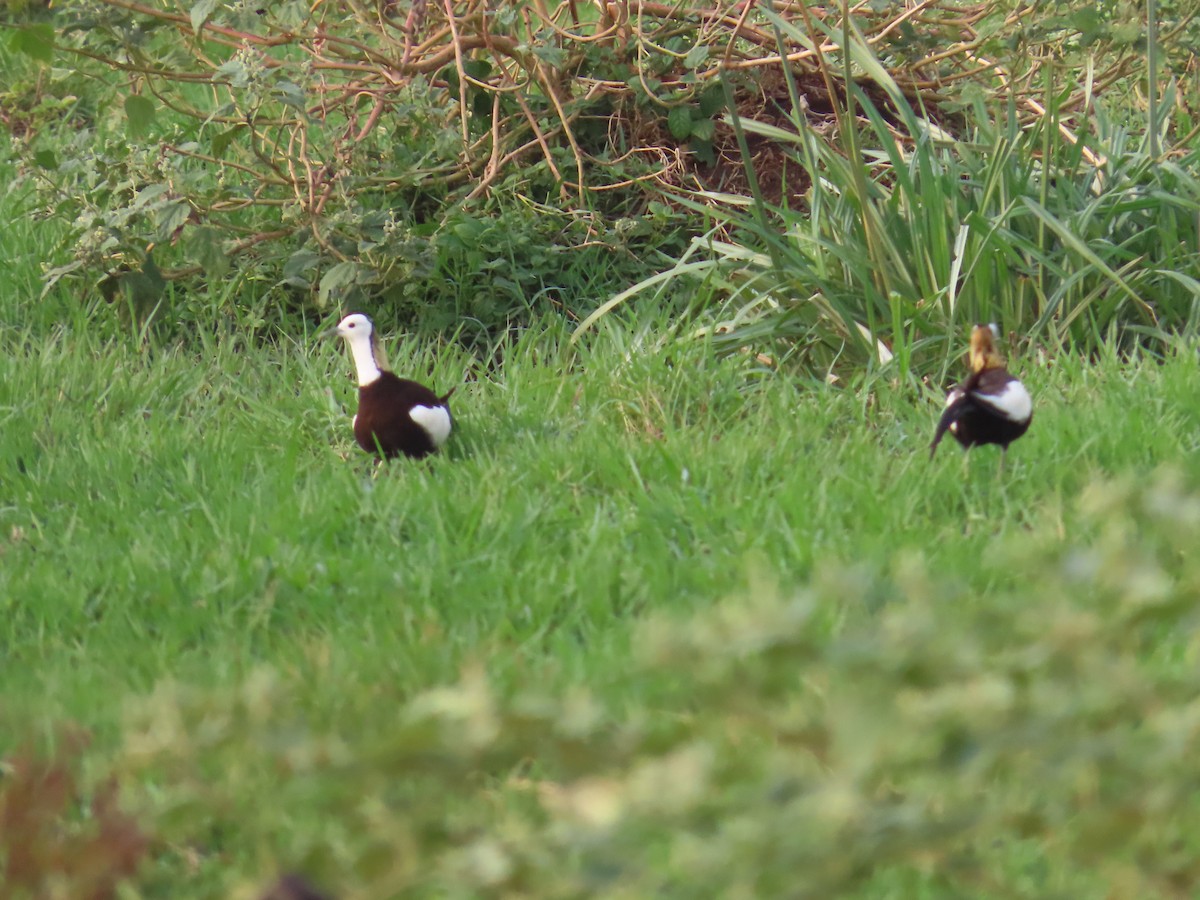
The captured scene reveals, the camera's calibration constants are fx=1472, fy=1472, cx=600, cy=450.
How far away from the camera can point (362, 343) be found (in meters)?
4.36

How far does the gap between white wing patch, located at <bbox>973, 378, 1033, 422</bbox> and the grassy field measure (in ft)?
0.73

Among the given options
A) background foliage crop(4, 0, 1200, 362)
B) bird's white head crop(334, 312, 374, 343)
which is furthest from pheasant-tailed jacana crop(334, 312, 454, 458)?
background foliage crop(4, 0, 1200, 362)

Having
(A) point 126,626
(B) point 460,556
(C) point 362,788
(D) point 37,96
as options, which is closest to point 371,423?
(B) point 460,556

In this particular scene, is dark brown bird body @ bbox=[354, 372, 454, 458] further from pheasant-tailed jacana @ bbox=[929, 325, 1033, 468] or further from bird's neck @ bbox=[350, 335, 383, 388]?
pheasant-tailed jacana @ bbox=[929, 325, 1033, 468]

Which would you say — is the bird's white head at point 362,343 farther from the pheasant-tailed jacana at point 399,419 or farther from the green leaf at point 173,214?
the green leaf at point 173,214

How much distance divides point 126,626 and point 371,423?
103 cm

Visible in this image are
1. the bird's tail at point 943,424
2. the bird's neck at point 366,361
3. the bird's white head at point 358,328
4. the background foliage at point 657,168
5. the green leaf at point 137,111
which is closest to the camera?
the bird's tail at point 943,424

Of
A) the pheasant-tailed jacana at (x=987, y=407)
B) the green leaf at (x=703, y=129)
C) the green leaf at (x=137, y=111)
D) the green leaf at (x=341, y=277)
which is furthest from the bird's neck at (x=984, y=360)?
the green leaf at (x=137, y=111)

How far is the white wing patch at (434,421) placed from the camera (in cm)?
400

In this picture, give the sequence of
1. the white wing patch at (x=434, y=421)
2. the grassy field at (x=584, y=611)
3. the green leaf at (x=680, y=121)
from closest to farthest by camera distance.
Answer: the grassy field at (x=584, y=611), the white wing patch at (x=434, y=421), the green leaf at (x=680, y=121)

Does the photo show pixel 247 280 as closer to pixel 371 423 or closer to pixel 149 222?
pixel 149 222

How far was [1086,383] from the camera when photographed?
4227 millimetres

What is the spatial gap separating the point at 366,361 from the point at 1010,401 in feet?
6.15

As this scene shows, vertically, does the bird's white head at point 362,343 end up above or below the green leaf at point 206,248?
below
